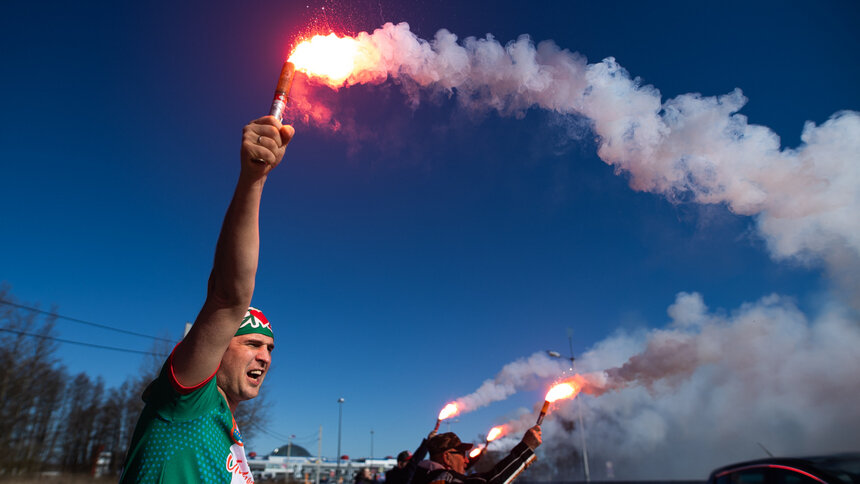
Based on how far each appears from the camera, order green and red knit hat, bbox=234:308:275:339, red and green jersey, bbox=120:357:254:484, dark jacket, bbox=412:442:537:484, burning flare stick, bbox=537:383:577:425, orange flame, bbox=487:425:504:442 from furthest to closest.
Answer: orange flame, bbox=487:425:504:442 < burning flare stick, bbox=537:383:577:425 < dark jacket, bbox=412:442:537:484 < green and red knit hat, bbox=234:308:275:339 < red and green jersey, bbox=120:357:254:484

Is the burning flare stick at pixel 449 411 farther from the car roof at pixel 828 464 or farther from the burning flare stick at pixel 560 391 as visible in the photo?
the car roof at pixel 828 464

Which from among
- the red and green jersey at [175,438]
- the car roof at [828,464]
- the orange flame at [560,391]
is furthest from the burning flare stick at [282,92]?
the car roof at [828,464]

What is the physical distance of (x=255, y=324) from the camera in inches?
93.0

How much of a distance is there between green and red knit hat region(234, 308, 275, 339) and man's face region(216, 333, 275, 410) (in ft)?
0.08

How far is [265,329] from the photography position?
7.91 feet

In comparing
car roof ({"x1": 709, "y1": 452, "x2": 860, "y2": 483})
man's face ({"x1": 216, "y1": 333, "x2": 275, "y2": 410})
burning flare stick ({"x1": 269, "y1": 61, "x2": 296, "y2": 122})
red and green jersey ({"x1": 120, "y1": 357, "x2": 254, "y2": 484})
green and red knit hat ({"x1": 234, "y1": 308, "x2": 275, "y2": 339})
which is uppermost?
burning flare stick ({"x1": 269, "y1": 61, "x2": 296, "y2": 122})

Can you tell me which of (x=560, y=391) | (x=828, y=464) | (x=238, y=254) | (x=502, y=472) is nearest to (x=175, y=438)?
(x=238, y=254)

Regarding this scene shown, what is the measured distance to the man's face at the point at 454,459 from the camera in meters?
7.24

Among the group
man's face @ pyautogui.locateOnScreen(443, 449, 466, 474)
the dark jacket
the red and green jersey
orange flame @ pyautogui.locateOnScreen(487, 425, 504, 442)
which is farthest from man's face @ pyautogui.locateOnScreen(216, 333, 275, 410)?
orange flame @ pyautogui.locateOnScreen(487, 425, 504, 442)

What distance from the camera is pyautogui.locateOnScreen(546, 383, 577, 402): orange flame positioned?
22.5 feet

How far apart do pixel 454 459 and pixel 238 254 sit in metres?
7.12

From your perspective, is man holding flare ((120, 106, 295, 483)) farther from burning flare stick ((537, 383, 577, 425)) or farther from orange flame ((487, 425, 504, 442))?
orange flame ((487, 425, 504, 442))

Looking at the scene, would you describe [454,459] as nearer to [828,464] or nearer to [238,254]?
[828,464]

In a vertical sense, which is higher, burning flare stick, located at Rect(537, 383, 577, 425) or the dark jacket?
burning flare stick, located at Rect(537, 383, 577, 425)
